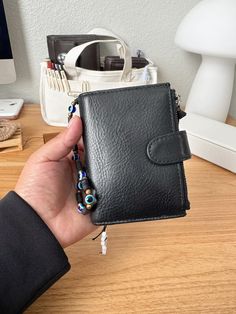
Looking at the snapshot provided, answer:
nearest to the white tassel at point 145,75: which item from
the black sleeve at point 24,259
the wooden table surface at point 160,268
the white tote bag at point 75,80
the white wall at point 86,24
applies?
the white tote bag at point 75,80

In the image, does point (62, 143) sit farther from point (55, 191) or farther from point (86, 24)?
point (86, 24)

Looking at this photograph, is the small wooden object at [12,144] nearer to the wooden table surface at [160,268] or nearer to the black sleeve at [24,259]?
the wooden table surface at [160,268]

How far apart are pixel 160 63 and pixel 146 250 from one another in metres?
0.52

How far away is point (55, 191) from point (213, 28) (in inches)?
16.0

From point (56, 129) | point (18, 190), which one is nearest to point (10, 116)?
point (56, 129)

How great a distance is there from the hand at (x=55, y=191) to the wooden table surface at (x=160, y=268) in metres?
0.02

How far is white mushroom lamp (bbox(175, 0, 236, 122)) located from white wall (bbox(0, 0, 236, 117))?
11 cm

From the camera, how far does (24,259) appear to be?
274 mm

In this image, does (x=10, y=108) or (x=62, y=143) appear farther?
(x=10, y=108)

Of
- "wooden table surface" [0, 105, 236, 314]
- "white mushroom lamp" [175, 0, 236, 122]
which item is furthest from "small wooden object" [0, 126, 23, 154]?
"white mushroom lamp" [175, 0, 236, 122]

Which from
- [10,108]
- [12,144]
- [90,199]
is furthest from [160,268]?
[10,108]

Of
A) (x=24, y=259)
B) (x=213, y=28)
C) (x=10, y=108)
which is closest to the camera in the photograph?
(x=24, y=259)

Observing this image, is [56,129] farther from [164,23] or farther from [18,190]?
[164,23]

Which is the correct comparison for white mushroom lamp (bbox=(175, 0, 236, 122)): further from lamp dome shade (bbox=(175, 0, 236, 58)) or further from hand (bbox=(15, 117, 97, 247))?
hand (bbox=(15, 117, 97, 247))
